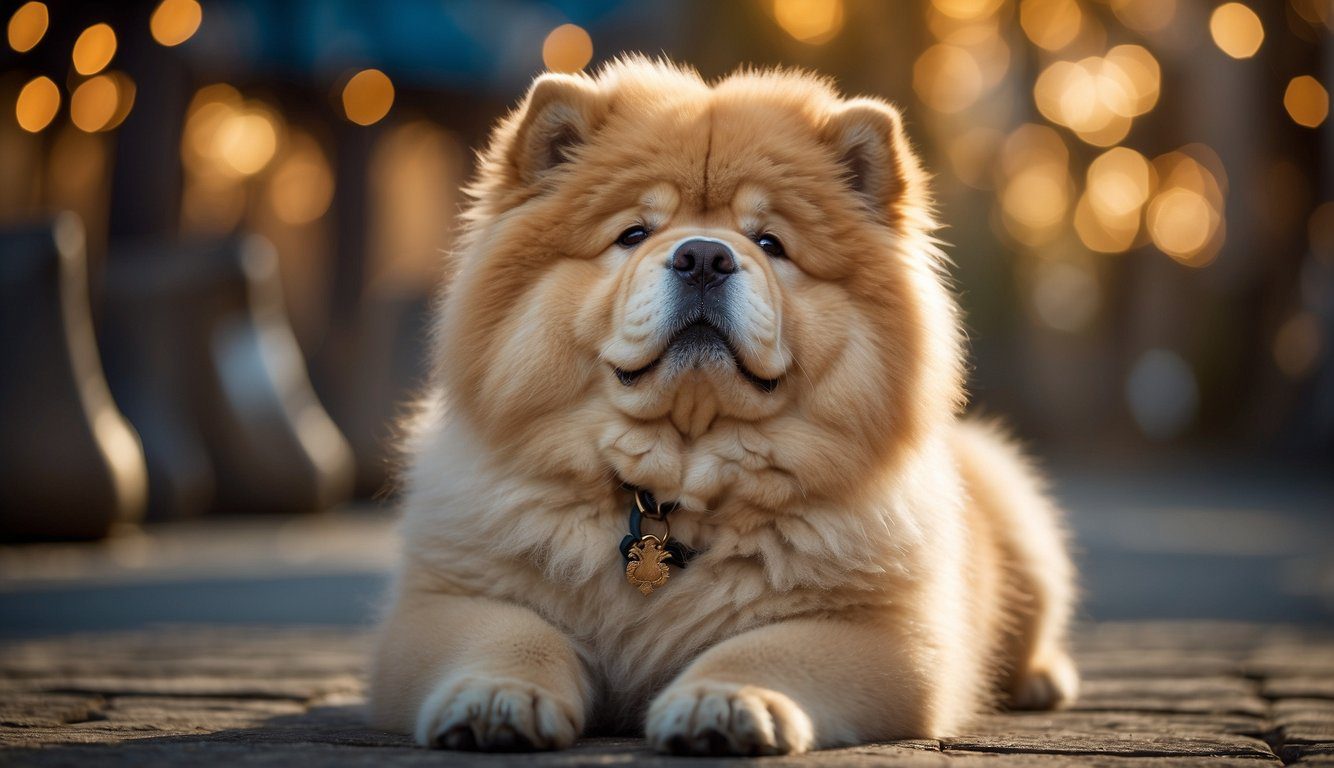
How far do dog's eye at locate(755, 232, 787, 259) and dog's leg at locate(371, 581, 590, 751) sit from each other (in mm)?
966

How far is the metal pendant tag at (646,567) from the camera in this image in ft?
8.60

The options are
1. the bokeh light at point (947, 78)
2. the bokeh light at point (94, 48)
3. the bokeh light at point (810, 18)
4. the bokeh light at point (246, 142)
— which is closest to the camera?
the bokeh light at point (94, 48)

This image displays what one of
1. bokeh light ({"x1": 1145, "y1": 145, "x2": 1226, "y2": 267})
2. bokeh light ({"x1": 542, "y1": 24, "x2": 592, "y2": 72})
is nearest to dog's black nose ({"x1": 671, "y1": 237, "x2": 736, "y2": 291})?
bokeh light ({"x1": 542, "y1": 24, "x2": 592, "y2": 72})

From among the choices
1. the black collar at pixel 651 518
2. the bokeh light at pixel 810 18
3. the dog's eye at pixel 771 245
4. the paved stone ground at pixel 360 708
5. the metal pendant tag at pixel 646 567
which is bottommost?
the paved stone ground at pixel 360 708

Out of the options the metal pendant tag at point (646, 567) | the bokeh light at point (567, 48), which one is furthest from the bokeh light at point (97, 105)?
the metal pendant tag at point (646, 567)

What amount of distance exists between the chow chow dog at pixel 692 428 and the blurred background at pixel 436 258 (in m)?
1.41

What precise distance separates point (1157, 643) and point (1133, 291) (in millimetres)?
15162

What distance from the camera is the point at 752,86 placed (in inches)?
121

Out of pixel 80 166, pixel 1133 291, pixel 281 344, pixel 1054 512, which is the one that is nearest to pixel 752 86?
pixel 1054 512

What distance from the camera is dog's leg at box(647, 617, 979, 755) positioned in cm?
216

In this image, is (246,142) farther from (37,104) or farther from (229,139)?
(37,104)

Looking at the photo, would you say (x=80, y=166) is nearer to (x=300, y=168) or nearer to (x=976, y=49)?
(x=300, y=168)

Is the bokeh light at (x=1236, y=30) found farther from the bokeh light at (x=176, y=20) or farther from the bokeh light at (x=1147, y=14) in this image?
the bokeh light at (x=176, y=20)

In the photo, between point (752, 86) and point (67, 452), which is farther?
point (67, 452)
